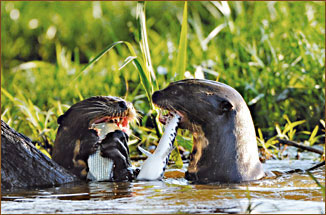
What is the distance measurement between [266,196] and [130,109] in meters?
1.07

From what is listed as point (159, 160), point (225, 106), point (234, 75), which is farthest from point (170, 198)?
point (234, 75)

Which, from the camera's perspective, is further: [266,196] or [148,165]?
[148,165]

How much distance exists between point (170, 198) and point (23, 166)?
872mm

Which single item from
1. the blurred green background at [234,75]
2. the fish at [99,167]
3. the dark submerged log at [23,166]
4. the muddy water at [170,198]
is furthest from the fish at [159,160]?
the blurred green background at [234,75]

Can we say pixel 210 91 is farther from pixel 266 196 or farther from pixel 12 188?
pixel 12 188

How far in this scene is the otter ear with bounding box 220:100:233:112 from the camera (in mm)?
3893

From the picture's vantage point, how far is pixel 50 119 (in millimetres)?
5617

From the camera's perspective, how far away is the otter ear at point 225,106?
12.8ft

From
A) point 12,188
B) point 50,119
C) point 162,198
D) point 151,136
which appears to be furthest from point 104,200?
point 50,119

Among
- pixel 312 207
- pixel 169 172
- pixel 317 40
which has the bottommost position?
pixel 312 207

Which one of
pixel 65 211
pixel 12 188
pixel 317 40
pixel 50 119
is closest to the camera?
pixel 65 211

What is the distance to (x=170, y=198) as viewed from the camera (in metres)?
3.36

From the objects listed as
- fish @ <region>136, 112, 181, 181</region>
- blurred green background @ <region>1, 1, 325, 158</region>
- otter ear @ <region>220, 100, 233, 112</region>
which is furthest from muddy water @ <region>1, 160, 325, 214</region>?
blurred green background @ <region>1, 1, 325, 158</region>

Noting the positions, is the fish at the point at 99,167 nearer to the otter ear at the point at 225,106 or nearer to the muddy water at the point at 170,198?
the muddy water at the point at 170,198
